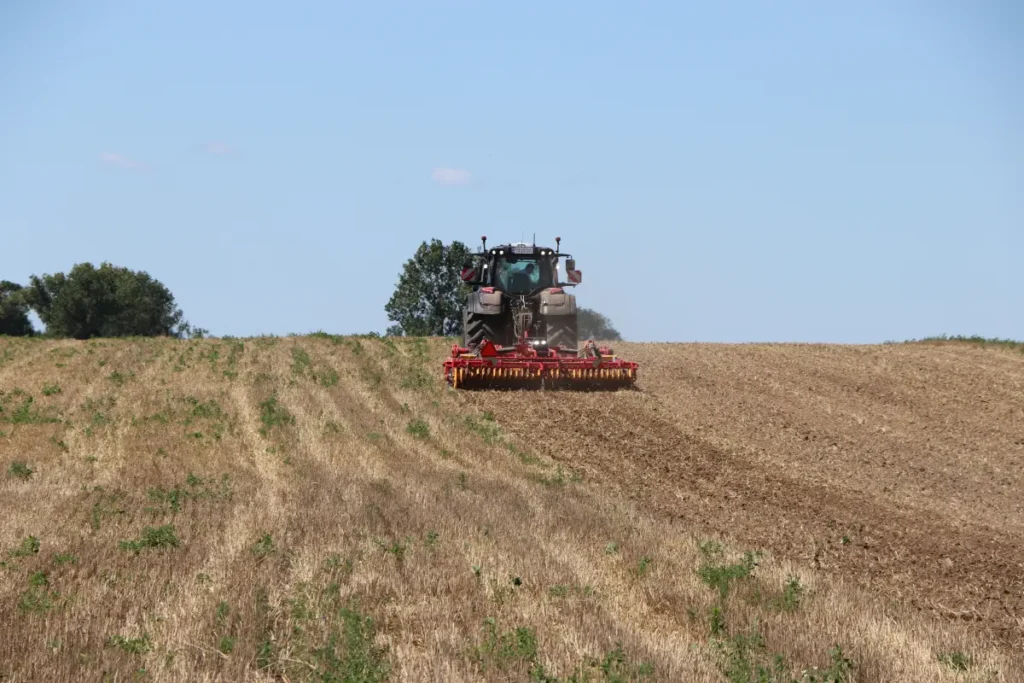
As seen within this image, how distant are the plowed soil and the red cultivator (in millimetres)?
694

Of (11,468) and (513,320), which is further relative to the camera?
(513,320)

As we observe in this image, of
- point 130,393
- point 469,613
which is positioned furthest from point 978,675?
point 130,393

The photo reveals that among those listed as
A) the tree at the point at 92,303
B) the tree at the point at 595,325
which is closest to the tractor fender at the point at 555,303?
the tree at the point at 92,303

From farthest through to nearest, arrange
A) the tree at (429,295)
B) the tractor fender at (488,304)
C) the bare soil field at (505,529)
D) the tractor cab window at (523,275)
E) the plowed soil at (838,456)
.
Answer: the tree at (429,295) < the tractor cab window at (523,275) < the tractor fender at (488,304) < the plowed soil at (838,456) < the bare soil field at (505,529)

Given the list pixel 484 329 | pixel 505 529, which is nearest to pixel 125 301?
pixel 484 329

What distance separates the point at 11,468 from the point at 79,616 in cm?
893

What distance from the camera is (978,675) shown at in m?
6.95

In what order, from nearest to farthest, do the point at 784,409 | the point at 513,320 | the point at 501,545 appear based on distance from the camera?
the point at 501,545 → the point at 784,409 → the point at 513,320

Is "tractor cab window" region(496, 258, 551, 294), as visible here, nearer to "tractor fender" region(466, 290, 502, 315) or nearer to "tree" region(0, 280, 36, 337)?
"tractor fender" region(466, 290, 502, 315)

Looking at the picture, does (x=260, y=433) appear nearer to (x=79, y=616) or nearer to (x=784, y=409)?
(x=784, y=409)

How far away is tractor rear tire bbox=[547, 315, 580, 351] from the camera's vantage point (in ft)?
75.8

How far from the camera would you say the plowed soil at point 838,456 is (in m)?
10.7

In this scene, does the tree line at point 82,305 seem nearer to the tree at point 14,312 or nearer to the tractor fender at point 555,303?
the tree at point 14,312

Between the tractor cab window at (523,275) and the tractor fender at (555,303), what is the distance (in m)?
0.58
